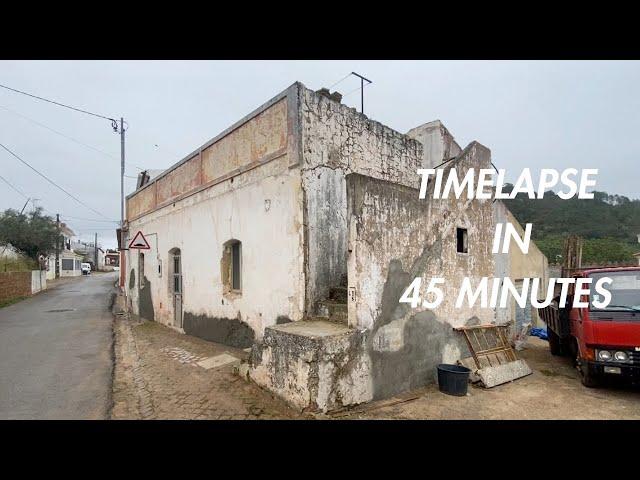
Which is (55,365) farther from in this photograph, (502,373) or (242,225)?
(502,373)

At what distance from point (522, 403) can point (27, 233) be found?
112ft

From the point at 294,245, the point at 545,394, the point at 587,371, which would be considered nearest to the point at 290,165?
the point at 294,245

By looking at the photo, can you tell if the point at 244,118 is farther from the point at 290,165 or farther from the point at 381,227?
the point at 381,227

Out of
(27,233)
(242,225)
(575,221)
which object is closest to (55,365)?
(242,225)

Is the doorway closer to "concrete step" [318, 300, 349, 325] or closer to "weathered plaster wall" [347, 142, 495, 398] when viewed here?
"concrete step" [318, 300, 349, 325]

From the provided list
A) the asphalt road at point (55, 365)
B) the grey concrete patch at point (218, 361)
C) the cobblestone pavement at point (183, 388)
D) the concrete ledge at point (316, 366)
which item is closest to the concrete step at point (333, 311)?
the concrete ledge at point (316, 366)

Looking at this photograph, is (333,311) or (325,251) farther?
(325,251)

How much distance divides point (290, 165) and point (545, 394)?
6185mm

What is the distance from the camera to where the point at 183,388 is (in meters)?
6.05

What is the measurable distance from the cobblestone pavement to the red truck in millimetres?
5232

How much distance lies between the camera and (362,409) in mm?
5086

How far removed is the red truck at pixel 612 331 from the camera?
580 centimetres

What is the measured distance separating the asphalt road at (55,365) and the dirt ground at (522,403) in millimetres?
4020

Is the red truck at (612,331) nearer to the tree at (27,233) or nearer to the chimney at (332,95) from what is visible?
the chimney at (332,95)
